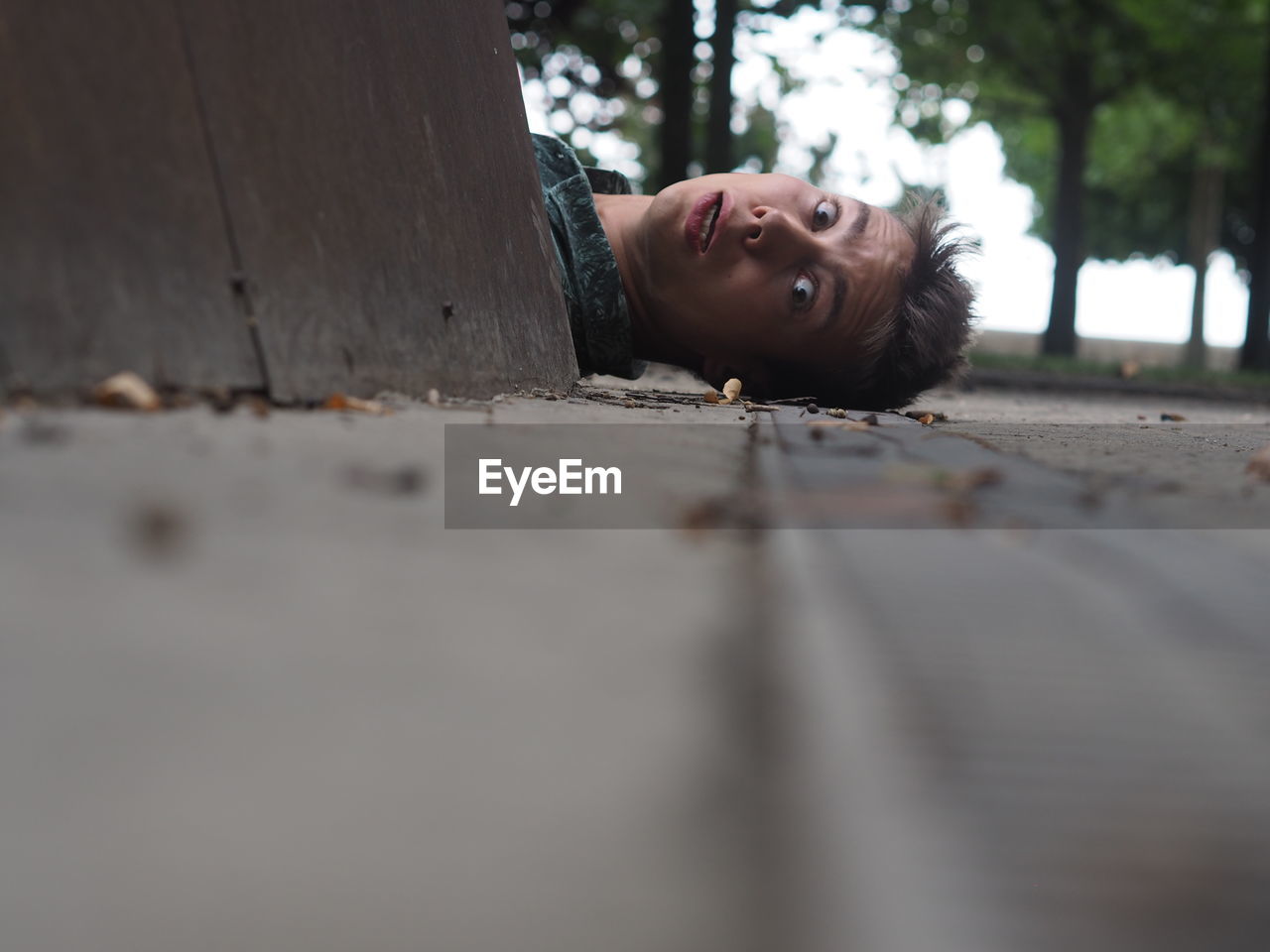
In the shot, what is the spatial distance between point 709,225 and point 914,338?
93cm

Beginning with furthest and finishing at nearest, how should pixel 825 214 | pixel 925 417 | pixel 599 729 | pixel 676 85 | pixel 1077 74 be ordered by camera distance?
pixel 1077 74 → pixel 676 85 → pixel 825 214 → pixel 925 417 → pixel 599 729

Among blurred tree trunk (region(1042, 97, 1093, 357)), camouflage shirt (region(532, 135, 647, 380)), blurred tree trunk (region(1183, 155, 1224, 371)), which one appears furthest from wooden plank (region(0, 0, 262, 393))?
blurred tree trunk (region(1183, 155, 1224, 371))

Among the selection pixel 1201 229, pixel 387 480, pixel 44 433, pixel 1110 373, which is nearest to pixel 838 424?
pixel 387 480

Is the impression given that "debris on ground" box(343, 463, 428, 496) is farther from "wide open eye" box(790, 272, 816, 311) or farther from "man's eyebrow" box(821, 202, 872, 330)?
"man's eyebrow" box(821, 202, 872, 330)

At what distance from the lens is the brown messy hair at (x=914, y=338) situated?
4.02m

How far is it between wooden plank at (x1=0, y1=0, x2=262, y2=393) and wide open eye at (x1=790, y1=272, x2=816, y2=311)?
2.25 m

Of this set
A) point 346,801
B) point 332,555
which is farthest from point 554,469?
point 346,801

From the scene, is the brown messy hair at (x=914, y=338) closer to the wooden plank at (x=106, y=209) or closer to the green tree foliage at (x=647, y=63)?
the wooden plank at (x=106, y=209)

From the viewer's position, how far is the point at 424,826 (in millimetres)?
674

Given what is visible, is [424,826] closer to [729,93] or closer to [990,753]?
[990,753]

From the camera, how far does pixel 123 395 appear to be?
1.49m

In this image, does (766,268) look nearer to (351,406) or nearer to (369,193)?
(369,193)

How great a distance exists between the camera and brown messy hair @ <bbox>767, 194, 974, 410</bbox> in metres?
4.02

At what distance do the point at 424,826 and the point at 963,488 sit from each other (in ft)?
3.75
